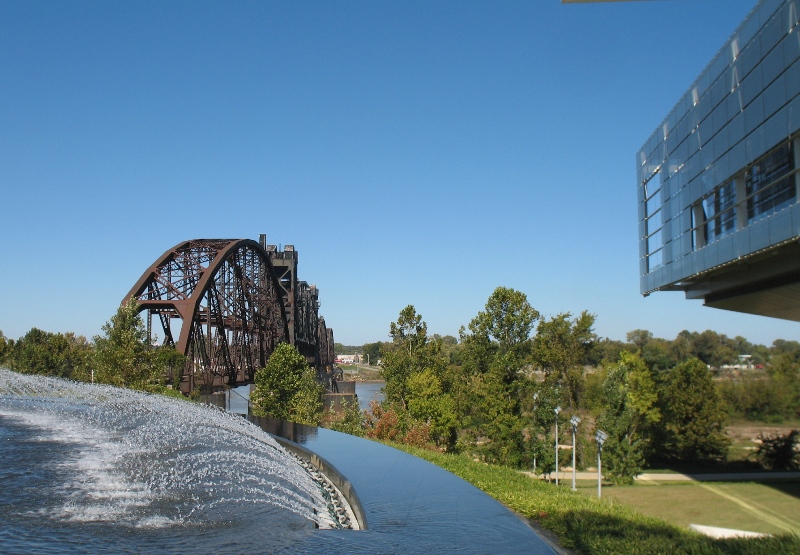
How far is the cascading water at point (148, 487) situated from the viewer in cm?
614

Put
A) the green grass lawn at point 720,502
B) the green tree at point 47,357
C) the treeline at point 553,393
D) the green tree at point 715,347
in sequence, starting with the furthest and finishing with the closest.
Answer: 1. the green tree at point 47,357
2. the treeline at point 553,393
3. the green grass lawn at point 720,502
4. the green tree at point 715,347

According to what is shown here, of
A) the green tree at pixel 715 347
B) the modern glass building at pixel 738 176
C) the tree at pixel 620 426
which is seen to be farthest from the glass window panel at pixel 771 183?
the tree at pixel 620 426

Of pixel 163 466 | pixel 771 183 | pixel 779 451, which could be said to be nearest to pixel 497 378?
pixel 779 451

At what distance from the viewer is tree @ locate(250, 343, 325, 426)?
2598 centimetres

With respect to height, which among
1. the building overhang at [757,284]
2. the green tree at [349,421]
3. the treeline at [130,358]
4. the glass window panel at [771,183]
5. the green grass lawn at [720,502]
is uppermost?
the glass window panel at [771,183]

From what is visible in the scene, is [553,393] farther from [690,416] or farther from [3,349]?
[3,349]

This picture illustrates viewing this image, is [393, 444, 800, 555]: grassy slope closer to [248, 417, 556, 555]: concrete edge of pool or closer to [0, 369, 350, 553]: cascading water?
[248, 417, 556, 555]: concrete edge of pool

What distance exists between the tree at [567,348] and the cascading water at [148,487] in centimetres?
3166

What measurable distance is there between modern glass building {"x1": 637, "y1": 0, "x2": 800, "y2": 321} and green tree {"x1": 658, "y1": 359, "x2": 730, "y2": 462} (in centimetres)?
1761

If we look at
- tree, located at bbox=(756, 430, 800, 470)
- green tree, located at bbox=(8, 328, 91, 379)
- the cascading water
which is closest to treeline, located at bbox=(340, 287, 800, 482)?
tree, located at bbox=(756, 430, 800, 470)

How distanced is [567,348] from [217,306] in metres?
22.3

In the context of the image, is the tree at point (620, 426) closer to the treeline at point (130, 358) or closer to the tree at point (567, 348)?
the tree at point (567, 348)

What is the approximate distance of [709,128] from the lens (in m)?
19.8

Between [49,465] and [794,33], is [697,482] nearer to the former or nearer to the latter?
[794,33]
